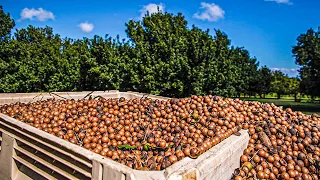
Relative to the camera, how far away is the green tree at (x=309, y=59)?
23.3 meters

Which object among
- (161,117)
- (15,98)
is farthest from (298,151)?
(15,98)

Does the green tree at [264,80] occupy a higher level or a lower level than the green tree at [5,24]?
lower

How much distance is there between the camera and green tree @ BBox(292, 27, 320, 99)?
23.3 meters

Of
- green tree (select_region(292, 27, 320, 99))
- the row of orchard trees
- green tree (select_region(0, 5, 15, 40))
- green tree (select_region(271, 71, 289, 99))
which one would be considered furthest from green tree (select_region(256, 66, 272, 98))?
green tree (select_region(0, 5, 15, 40))

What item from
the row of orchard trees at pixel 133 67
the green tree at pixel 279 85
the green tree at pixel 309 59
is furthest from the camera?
the green tree at pixel 279 85

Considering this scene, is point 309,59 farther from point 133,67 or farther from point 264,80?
point 264,80

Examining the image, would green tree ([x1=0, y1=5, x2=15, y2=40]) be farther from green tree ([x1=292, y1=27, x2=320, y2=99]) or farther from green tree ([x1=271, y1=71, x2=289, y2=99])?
green tree ([x1=271, y1=71, x2=289, y2=99])

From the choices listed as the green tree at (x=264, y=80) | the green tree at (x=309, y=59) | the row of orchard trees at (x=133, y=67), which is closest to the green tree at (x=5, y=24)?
the row of orchard trees at (x=133, y=67)

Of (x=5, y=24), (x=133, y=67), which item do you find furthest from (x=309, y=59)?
(x=5, y=24)

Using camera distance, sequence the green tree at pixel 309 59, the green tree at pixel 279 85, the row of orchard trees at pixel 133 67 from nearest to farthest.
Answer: the row of orchard trees at pixel 133 67 → the green tree at pixel 309 59 → the green tree at pixel 279 85

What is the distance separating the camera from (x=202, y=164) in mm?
1988

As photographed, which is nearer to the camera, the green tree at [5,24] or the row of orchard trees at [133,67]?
the row of orchard trees at [133,67]

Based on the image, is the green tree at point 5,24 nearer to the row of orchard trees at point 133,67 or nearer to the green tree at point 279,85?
the row of orchard trees at point 133,67

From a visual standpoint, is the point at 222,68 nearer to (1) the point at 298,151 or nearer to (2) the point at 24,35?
(1) the point at 298,151
